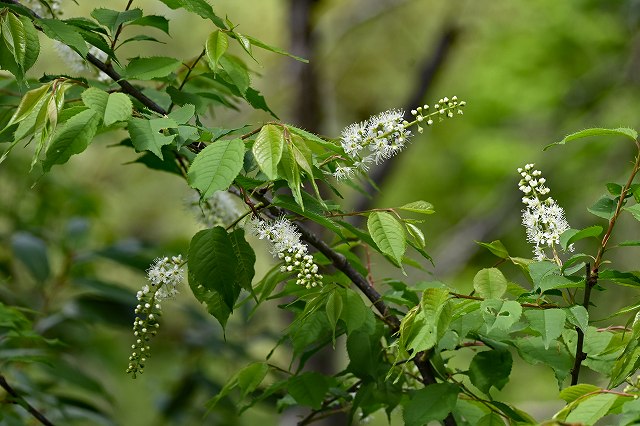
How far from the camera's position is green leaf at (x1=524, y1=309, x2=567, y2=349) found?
816 mm

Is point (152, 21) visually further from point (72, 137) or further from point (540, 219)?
point (540, 219)

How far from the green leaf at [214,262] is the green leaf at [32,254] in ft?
4.30

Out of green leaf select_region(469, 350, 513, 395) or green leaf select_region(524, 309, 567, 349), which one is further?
green leaf select_region(469, 350, 513, 395)

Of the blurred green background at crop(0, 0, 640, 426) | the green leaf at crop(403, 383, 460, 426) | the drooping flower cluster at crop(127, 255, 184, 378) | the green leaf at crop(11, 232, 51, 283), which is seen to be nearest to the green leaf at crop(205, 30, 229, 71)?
the drooping flower cluster at crop(127, 255, 184, 378)

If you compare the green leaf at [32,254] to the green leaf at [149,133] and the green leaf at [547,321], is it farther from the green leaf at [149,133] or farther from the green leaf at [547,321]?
the green leaf at [547,321]

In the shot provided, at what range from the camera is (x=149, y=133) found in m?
0.87

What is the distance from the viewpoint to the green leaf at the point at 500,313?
0.80 metres

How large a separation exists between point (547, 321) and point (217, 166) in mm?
377

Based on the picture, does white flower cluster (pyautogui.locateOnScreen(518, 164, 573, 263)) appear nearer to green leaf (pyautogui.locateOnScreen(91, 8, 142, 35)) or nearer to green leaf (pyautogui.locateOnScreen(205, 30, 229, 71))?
green leaf (pyautogui.locateOnScreen(205, 30, 229, 71))

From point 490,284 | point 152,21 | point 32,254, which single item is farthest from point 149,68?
point 32,254

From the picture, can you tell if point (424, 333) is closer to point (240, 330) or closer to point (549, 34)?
point (240, 330)

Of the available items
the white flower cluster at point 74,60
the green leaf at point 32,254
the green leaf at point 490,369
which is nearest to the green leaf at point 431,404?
the green leaf at point 490,369

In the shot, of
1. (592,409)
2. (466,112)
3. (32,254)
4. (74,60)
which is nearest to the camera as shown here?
→ (592,409)

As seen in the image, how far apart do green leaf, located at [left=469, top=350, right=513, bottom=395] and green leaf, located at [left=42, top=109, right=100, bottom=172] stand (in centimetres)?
54
